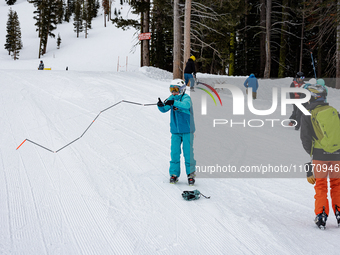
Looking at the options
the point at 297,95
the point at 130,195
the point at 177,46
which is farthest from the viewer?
the point at 177,46

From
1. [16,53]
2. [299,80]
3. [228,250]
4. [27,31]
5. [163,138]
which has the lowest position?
[228,250]

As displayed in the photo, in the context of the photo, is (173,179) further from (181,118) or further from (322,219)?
(322,219)

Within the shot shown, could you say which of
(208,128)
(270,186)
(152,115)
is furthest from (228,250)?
(152,115)

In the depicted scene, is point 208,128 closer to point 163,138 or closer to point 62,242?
point 163,138

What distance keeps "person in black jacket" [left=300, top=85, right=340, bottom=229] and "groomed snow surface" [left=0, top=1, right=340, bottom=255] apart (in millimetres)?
315

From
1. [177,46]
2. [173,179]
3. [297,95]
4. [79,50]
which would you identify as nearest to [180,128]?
[173,179]

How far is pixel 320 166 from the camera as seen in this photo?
12.9ft

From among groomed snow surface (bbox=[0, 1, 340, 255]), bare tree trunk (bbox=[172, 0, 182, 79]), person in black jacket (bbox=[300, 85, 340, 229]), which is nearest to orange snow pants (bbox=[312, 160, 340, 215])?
person in black jacket (bbox=[300, 85, 340, 229])

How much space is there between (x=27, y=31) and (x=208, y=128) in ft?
257

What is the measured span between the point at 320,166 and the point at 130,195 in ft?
10.0

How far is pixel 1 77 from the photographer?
48.4 feet

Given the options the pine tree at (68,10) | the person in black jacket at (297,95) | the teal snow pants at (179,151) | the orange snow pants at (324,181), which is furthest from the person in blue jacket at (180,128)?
the pine tree at (68,10)

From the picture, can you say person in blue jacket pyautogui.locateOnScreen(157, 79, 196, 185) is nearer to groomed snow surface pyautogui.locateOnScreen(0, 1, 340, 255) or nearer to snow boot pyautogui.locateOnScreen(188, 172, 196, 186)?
snow boot pyautogui.locateOnScreen(188, 172, 196, 186)

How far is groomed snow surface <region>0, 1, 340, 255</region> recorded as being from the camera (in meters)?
3.65
